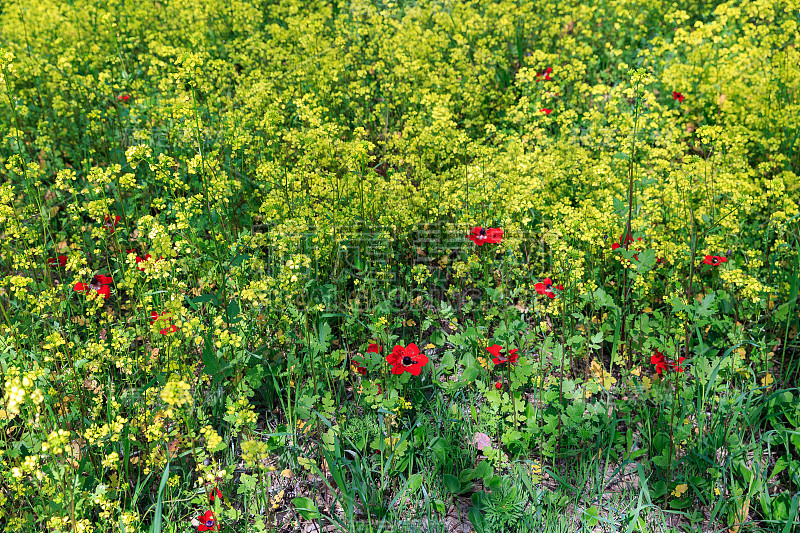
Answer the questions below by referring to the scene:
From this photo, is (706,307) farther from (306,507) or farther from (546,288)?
(306,507)

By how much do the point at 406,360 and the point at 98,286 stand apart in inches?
64.8

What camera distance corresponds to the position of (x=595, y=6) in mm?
5527

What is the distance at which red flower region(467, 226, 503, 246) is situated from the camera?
9.50 feet

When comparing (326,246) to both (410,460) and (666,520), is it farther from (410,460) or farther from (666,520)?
(666,520)

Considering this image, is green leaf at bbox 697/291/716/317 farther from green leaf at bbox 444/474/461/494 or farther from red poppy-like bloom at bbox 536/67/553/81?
red poppy-like bloom at bbox 536/67/553/81

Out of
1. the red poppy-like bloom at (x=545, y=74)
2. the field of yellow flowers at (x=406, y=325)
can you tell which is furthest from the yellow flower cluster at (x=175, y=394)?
the red poppy-like bloom at (x=545, y=74)

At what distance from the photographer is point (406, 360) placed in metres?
2.58

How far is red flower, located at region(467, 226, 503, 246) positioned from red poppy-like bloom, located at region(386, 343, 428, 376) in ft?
2.18

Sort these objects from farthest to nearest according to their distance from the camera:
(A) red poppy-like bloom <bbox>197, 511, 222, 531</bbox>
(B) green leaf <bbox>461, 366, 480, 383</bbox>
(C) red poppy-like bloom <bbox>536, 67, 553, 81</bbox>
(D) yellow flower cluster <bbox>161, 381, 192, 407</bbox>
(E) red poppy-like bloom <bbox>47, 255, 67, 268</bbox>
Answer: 1. (C) red poppy-like bloom <bbox>536, 67, 553, 81</bbox>
2. (E) red poppy-like bloom <bbox>47, 255, 67, 268</bbox>
3. (B) green leaf <bbox>461, 366, 480, 383</bbox>
4. (A) red poppy-like bloom <bbox>197, 511, 222, 531</bbox>
5. (D) yellow flower cluster <bbox>161, 381, 192, 407</bbox>

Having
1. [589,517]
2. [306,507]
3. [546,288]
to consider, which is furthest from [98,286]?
[589,517]

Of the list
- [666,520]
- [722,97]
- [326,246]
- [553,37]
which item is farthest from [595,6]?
[666,520]

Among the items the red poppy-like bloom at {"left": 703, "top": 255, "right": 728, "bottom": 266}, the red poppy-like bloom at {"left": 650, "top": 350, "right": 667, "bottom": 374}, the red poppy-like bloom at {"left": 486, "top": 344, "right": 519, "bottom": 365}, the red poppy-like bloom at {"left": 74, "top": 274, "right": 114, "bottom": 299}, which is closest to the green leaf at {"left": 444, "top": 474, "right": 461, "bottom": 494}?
the red poppy-like bloom at {"left": 486, "top": 344, "right": 519, "bottom": 365}

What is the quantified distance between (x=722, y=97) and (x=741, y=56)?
0.56 meters

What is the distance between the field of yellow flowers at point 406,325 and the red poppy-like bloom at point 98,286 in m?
0.03
